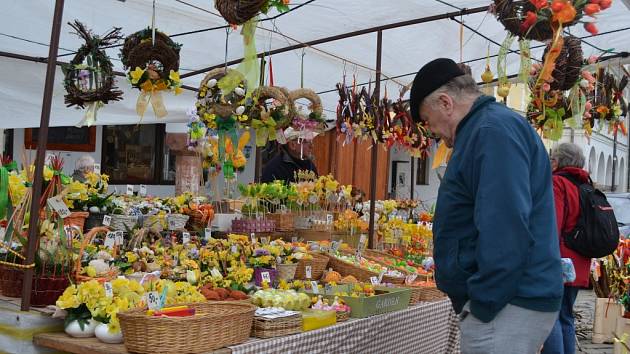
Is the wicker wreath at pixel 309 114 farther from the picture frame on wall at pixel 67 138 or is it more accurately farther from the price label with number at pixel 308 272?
the picture frame on wall at pixel 67 138

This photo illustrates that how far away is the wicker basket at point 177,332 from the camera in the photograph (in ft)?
9.14

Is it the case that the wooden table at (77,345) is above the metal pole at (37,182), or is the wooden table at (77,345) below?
below

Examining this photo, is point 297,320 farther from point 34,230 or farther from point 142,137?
point 142,137

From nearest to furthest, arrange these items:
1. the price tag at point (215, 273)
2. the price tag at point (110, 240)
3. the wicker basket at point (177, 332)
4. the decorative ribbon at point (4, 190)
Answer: the wicker basket at point (177, 332)
the decorative ribbon at point (4, 190)
the price tag at point (215, 273)
the price tag at point (110, 240)

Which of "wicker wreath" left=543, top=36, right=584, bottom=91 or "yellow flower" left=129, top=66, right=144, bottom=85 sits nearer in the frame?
"yellow flower" left=129, top=66, right=144, bottom=85

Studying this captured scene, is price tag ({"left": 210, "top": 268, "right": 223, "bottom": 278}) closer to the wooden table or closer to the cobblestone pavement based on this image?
the wooden table

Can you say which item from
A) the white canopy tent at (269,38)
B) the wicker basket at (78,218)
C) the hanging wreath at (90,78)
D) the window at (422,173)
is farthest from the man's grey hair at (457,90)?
the window at (422,173)

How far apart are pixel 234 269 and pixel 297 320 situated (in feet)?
2.61

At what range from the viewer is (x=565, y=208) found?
486 cm

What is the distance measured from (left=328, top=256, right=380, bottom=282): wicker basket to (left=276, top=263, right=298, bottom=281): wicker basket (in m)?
0.54

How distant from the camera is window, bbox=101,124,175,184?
10438mm

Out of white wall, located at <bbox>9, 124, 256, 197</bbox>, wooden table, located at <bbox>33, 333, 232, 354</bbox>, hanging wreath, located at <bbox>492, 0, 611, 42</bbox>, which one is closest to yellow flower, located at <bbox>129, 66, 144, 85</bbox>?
wooden table, located at <bbox>33, 333, 232, 354</bbox>

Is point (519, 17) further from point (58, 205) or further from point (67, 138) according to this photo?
point (67, 138)

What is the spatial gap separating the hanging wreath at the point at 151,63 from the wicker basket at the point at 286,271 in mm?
1226
